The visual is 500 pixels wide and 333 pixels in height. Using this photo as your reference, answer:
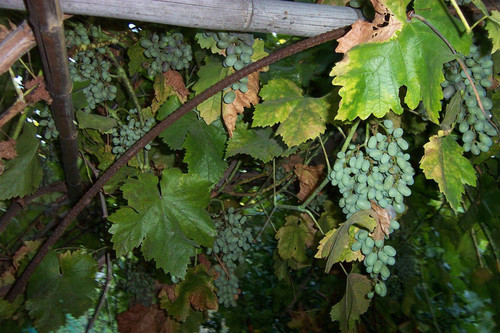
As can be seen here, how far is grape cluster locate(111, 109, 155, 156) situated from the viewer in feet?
5.22

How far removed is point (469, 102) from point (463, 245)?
1995mm

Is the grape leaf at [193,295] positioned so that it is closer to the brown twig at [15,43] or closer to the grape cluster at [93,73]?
the grape cluster at [93,73]

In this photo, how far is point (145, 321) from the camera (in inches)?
88.0

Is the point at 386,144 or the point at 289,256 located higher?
the point at 289,256

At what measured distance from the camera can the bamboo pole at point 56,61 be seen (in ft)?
2.43

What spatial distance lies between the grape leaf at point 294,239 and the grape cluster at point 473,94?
1128mm

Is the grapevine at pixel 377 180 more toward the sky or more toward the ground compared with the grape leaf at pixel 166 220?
more toward the ground

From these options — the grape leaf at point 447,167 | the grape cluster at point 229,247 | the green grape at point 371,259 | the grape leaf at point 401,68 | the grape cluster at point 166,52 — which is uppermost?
the grape cluster at point 166,52

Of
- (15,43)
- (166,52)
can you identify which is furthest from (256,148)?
(15,43)

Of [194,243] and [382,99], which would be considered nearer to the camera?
[382,99]

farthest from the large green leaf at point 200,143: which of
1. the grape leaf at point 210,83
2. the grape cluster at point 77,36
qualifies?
the grape cluster at point 77,36

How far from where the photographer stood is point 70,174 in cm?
160

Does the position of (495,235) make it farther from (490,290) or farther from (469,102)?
(469,102)

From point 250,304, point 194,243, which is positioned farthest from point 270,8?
point 250,304
